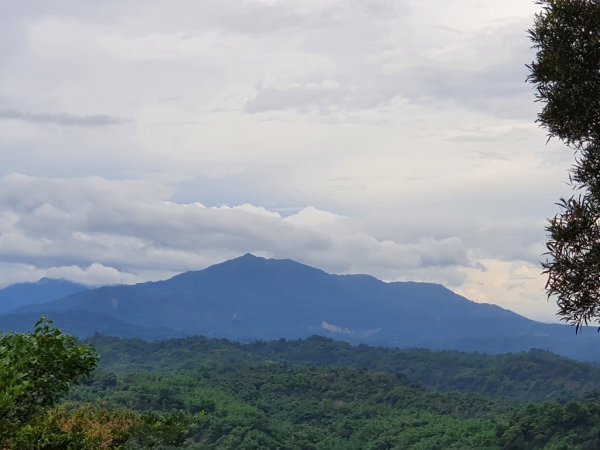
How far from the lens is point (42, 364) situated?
573 inches

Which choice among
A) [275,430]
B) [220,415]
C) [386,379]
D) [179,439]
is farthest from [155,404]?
[179,439]

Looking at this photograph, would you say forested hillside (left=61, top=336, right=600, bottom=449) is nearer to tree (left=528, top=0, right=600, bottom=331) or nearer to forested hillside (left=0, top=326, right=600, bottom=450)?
forested hillside (left=0, top=326, right=600, bottom=450)

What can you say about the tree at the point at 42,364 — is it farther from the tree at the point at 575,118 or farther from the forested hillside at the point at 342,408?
the forested hillside at the point at 342,408

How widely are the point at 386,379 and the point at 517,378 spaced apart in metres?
51.3

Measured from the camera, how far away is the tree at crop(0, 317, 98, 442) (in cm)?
1375

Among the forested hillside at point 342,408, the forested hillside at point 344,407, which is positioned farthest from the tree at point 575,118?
the forested hillside at point 342,408

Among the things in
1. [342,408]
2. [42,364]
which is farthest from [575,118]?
[342,408]

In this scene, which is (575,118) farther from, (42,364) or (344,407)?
Result: (344,407)

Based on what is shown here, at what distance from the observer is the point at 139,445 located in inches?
555

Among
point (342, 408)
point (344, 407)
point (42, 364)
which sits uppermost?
point (42, 364)

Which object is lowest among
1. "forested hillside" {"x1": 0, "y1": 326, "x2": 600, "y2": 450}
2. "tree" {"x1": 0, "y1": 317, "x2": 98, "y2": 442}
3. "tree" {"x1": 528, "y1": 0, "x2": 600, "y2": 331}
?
"forested hillside" {"x1": 0, "y1": 326, "x2": 600, "y2": 450}

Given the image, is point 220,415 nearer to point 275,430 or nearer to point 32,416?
point 275,430

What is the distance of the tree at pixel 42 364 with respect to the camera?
13.8 m

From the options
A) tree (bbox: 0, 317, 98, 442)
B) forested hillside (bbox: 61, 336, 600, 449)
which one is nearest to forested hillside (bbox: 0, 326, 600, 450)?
forested hillside (bbox: 61, 336, 600, 449)
